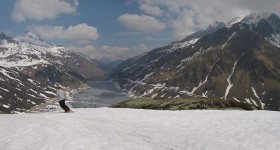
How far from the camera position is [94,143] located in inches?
625

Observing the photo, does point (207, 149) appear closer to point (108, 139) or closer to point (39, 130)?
point (108, 139)

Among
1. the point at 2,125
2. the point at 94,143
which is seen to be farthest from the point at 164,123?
the point at 2,125

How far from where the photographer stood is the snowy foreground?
1605 centimetres

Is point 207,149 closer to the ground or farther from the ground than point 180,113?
closer to the ground

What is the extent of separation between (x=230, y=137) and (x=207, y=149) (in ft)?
11.7

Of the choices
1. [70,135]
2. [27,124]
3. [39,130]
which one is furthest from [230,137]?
[27,124]

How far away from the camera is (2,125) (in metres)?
20.8

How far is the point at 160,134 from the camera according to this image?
73.8 feet

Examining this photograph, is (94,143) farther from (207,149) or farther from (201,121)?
(201,121)

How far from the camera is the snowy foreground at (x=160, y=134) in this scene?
52.6ft

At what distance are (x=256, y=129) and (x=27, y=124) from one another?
66.8ft

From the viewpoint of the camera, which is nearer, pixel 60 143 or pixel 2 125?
pixel 60 143

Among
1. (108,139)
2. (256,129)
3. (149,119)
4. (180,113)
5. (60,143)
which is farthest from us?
(180,113)

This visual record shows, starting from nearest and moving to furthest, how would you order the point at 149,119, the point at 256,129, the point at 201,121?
the point at 256,129, the point at 201,121, the point at 149,119
